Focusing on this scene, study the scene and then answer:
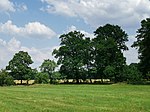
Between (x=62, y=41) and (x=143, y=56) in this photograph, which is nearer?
(x=143, y=56)

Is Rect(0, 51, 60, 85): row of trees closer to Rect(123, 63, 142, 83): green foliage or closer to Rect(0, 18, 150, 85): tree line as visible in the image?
Rect(0, 18, 150, 85): tree line

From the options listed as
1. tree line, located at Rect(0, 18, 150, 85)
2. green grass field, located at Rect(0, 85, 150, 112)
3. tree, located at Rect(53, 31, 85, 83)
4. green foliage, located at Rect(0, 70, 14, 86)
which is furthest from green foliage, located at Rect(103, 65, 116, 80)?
green grass field, located at Rect(0, 85, 150, 112)

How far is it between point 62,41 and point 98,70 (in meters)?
15.3

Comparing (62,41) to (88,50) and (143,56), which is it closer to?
(88,50)

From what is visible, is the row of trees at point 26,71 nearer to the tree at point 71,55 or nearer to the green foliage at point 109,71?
the tree at point 71,55

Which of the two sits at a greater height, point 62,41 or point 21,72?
point 62,41

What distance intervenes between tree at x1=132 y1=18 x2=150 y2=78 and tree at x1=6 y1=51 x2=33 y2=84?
4122 centimetres

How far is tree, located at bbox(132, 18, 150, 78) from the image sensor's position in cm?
8264

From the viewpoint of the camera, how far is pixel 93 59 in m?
113

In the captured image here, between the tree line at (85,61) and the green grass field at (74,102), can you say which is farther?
the tree line at (85,61)

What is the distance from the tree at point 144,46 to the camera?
82644mm

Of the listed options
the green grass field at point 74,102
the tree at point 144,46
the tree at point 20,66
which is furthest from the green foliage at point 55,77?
the green grass field at point 74,102

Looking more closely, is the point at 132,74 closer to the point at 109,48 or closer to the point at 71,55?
the point at 109,48

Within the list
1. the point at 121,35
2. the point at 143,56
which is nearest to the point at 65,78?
the point at 121,35
